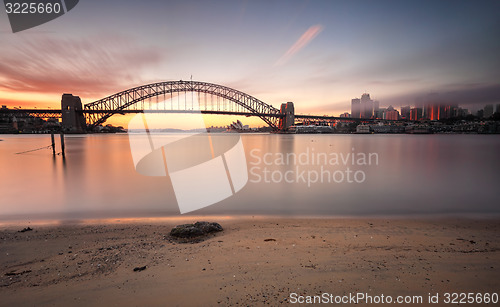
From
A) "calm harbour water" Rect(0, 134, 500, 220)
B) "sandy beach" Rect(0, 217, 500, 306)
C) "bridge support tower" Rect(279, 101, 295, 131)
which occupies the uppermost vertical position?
"bridge support tower" Rect(279, 101, 295, 131)

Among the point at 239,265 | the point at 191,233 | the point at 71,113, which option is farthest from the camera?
A: the point at 71,113

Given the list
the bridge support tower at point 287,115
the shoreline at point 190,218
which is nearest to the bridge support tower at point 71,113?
the bridge support tower at point 287,115

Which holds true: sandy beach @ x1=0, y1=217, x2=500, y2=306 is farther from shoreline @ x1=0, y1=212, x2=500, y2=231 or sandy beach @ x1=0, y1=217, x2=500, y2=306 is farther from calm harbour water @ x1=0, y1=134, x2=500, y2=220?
calm harbour water @ x1=0, y1=134, x2=500, y2=220

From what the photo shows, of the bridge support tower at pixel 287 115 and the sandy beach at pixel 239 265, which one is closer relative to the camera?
the sandy beach at pixel 239 265

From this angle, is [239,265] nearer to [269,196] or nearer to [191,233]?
[191,233]

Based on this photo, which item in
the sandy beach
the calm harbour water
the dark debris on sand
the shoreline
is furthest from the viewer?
the calm harbour water

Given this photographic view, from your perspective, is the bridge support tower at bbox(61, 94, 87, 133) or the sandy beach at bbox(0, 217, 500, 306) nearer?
the sandy beach at bbox(0, 217, 500, 306)

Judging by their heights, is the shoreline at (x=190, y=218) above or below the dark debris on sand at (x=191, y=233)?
below

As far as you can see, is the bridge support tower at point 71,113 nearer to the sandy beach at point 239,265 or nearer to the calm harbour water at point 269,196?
the calm harbour water at point 269,196

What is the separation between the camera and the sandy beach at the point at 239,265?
1981 mm

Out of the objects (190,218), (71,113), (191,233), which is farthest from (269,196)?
(71,113)

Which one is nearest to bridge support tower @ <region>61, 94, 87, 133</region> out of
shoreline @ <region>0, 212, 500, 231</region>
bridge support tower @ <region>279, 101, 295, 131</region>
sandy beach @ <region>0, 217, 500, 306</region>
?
bridge support tower @ <region>279, 101, 295, 131</region>

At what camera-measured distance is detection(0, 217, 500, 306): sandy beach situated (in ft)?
6.50

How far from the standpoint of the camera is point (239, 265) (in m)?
2.40
